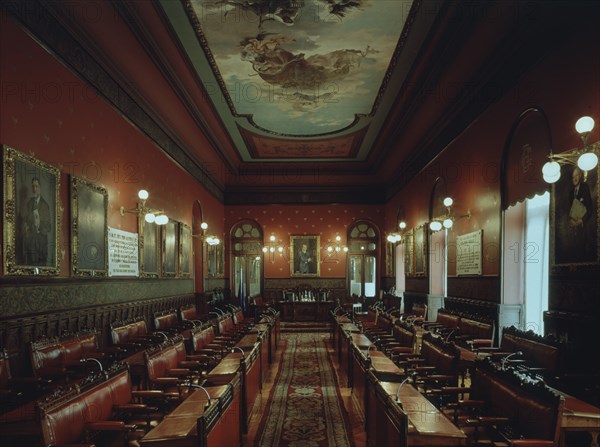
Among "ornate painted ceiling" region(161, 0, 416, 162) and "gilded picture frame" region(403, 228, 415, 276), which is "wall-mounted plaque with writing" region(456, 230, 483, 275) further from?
"gilded picture frame" region(403, 228, 415, 276)

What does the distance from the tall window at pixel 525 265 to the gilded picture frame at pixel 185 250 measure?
28.2ft

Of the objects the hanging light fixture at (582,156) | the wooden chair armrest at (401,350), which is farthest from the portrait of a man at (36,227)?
the hanging light fixture at (582,156)

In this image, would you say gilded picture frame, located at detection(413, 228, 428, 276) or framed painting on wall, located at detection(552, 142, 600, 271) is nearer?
framed painting on wall, located at detection(552, 142, 600, 271)

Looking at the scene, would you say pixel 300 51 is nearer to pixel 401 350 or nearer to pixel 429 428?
pixel 401 350

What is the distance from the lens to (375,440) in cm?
474

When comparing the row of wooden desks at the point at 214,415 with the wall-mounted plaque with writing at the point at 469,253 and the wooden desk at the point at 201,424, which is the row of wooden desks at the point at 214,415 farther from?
the wall-mounted plaque with writing at the point at 469,253

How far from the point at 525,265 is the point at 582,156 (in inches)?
171

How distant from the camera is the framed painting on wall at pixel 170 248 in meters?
11.9

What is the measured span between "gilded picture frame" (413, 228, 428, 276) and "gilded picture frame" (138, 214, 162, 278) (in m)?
7.53

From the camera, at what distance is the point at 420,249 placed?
14.5 m

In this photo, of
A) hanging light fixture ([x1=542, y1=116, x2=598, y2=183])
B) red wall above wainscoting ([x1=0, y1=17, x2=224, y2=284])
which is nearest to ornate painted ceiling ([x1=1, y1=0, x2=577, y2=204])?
red wall above wainscoting ([x1=0, y1=17, x2=224, y2=284])

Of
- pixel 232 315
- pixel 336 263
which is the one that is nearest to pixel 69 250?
pixel 232 315

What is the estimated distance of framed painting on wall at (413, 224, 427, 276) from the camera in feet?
45.9

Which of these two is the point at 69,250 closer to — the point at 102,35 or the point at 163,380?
the point at 163,380
